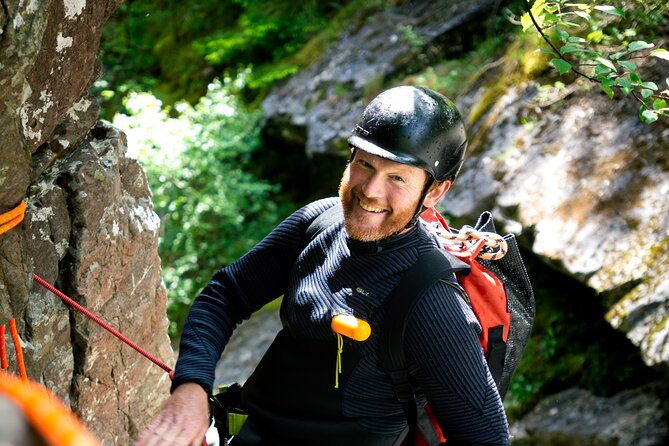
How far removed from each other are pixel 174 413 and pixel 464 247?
1169 millimetres

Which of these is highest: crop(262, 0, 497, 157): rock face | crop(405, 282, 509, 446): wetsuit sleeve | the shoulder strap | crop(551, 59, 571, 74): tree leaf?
crop(551, 59, 571, 74): tree leaf

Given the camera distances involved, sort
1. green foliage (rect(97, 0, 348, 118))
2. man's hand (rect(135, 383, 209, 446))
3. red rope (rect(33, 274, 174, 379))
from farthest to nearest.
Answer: green foliage (rect(97, 0, 348, 118))
red rope (rect(33, 274, 174, 379))
man's hand (rect(135, 383, 209, 446))

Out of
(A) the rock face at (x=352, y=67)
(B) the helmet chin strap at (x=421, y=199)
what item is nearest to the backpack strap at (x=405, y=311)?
(B) the helmet chin strap at (x=421, y=199)

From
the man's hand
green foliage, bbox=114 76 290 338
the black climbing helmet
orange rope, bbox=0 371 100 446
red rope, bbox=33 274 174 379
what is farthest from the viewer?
green foliage, bbox=114 76 290 338

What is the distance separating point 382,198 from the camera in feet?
8.39

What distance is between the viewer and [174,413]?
2.38 metres

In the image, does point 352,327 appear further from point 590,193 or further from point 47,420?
point 590,193

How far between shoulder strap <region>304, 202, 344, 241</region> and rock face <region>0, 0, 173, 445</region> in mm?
959

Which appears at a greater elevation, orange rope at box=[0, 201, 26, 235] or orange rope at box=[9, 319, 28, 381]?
orange rope at box=[0, 201, 26, 235]

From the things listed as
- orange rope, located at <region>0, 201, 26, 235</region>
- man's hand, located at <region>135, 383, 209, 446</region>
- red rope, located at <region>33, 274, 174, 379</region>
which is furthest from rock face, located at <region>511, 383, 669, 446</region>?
orange rope, located at <region>0, 201, 26, 235</region>

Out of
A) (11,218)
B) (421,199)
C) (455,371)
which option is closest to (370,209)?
(421,199)

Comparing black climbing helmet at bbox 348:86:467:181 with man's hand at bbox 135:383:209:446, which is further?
black climbing helmet at bbox 348:86:467:181

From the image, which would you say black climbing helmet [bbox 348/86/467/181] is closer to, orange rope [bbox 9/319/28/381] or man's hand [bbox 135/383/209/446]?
man's hand [bbox 135/383/209/446]

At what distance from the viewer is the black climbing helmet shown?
254cm
